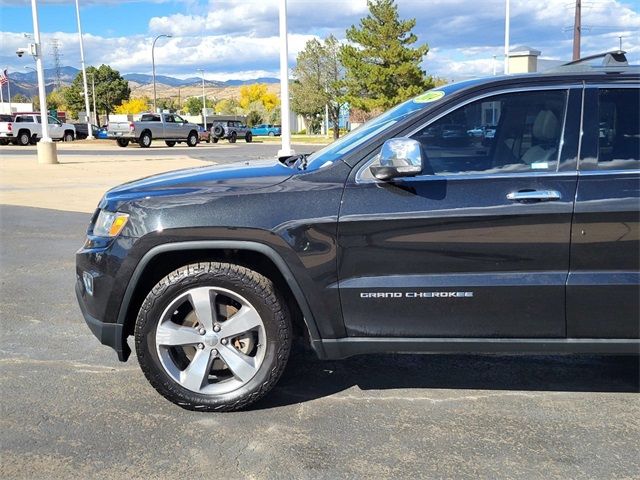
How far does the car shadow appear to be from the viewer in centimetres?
393

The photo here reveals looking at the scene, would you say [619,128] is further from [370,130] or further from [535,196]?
[370,130]

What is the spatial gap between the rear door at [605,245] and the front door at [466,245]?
65 millimetres

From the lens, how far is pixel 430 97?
3.62 meters

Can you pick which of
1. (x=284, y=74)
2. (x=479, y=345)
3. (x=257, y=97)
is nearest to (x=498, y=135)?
(x=479, y=345)

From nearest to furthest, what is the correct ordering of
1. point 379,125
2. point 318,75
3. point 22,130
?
1. point 379,125
2. point 22,130
3. point 318,75

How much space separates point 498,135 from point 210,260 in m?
1.74

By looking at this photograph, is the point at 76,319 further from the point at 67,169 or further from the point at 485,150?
the point at 67,169

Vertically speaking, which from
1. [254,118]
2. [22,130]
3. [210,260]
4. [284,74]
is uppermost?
[254,118]

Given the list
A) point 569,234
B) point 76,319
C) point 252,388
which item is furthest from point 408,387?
point 76,319

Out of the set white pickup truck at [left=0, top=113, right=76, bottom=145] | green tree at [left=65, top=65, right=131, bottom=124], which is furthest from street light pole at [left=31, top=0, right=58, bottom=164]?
green tree at [left=65, top=65, right=131, bottom=124]

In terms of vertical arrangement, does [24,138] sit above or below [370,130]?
below

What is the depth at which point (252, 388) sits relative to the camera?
352 cm

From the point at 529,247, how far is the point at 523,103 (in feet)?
2.68

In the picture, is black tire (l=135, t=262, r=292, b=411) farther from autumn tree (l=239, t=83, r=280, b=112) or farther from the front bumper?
autumn tree (l=239, t=83, r=280, b=112)
